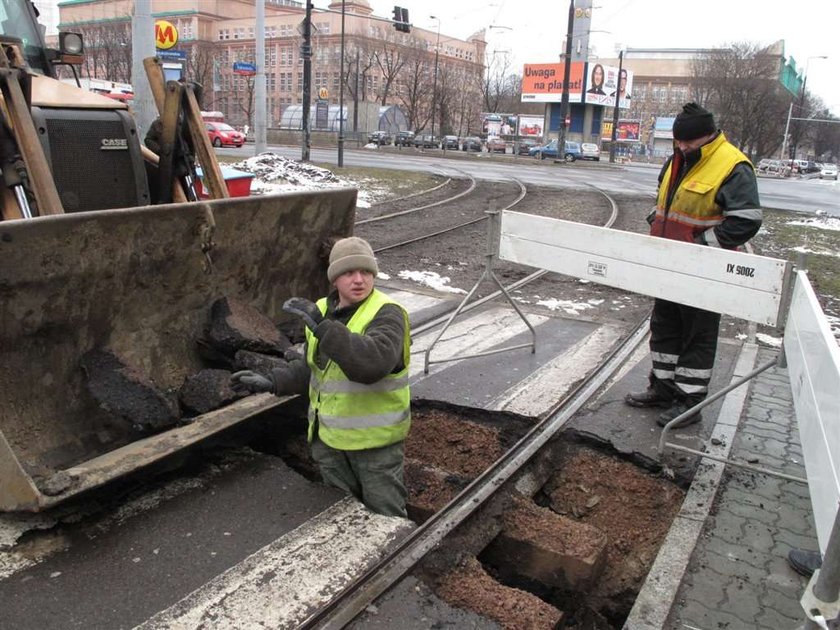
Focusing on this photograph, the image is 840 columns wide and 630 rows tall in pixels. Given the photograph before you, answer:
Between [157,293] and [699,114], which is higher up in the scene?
[699,114]

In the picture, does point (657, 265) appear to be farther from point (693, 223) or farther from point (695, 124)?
point (695, 124)

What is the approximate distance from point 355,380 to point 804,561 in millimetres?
2258

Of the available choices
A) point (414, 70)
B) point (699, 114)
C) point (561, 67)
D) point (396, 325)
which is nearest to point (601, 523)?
point (396, 325)

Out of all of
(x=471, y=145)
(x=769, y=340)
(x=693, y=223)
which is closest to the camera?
(x=693, y=223)

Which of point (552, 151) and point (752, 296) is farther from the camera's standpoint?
point (552, 151)

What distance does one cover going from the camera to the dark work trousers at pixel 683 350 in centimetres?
495

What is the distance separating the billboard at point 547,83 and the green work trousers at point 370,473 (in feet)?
209

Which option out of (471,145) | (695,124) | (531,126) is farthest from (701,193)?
(531,126)

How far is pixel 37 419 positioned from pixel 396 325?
1.74 m

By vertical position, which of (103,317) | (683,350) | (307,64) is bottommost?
(683,350)

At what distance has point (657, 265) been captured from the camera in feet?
15.7

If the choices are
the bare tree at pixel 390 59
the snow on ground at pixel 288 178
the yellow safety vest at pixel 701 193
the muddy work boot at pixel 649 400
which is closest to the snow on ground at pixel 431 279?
the muddy work boot at pixel 649 400

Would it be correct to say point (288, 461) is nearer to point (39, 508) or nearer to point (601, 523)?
point (39, 508)

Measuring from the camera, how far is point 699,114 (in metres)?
4.67
